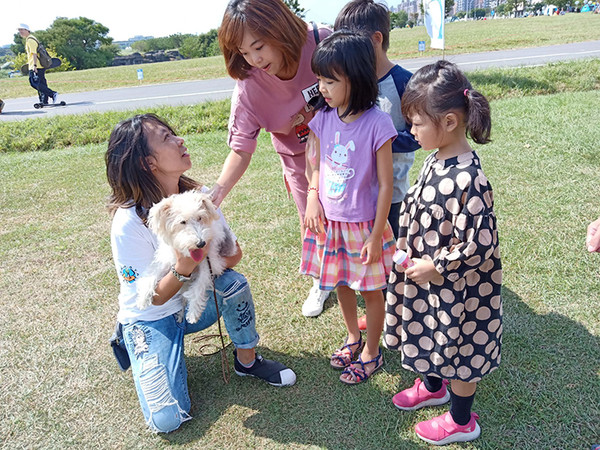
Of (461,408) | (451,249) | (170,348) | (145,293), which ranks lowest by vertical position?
(461,408)

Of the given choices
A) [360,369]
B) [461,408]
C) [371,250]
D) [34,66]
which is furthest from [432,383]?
[34,66]

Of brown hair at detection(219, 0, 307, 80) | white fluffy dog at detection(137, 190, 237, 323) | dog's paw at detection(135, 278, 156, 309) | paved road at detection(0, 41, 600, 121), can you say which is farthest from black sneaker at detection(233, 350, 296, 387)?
paved road at detection(0, 41, 600, 121)

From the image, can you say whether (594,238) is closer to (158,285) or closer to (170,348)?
(158,285)

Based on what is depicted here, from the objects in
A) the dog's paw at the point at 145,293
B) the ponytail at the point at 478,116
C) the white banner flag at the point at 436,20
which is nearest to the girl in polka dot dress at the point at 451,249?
the ponytail at the point at 478,116

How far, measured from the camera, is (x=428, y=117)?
5.77ft

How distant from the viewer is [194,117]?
8.20 metres

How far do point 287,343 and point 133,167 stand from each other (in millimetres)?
1417

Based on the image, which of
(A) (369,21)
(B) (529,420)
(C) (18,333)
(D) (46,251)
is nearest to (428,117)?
(A) (369,21)

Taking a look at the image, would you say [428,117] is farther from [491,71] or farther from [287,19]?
[491,71]

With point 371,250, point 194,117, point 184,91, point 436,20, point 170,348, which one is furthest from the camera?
point 184,91

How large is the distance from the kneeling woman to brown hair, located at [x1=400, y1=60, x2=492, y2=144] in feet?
3.92

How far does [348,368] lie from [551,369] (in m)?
1.08

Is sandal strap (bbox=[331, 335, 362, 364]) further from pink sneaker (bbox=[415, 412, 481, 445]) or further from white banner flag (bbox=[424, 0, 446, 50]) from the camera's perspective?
white banner flag (bbox=[424, 0, 446, 50])

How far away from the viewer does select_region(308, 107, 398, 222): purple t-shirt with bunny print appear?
206 centimetres
